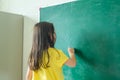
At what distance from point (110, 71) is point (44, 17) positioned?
40.6 inches

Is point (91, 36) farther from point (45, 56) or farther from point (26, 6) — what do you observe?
point (26, 6)

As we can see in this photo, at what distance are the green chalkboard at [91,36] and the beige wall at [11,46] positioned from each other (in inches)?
28.5

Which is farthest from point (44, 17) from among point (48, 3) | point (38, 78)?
point (38, 78)

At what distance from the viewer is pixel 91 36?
6.89 ft

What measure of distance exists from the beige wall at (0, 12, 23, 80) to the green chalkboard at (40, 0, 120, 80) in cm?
72

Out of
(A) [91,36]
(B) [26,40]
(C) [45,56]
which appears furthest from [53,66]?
(B) [26,40]

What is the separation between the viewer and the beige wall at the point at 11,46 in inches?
110

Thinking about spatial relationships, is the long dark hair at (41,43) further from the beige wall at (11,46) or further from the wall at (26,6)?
the beige wall at (11,46)

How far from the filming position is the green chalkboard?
6.42ft

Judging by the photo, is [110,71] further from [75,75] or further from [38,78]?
[38,78]

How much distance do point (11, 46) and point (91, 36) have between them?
1.20 meters

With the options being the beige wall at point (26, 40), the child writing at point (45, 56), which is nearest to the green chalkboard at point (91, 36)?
the child writing at point (45, 56)

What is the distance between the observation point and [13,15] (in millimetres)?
2906

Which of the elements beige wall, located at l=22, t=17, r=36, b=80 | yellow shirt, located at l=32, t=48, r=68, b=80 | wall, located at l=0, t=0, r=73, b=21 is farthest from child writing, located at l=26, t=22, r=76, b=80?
beige wall, located at l=22, t=17, r=36, b=80
